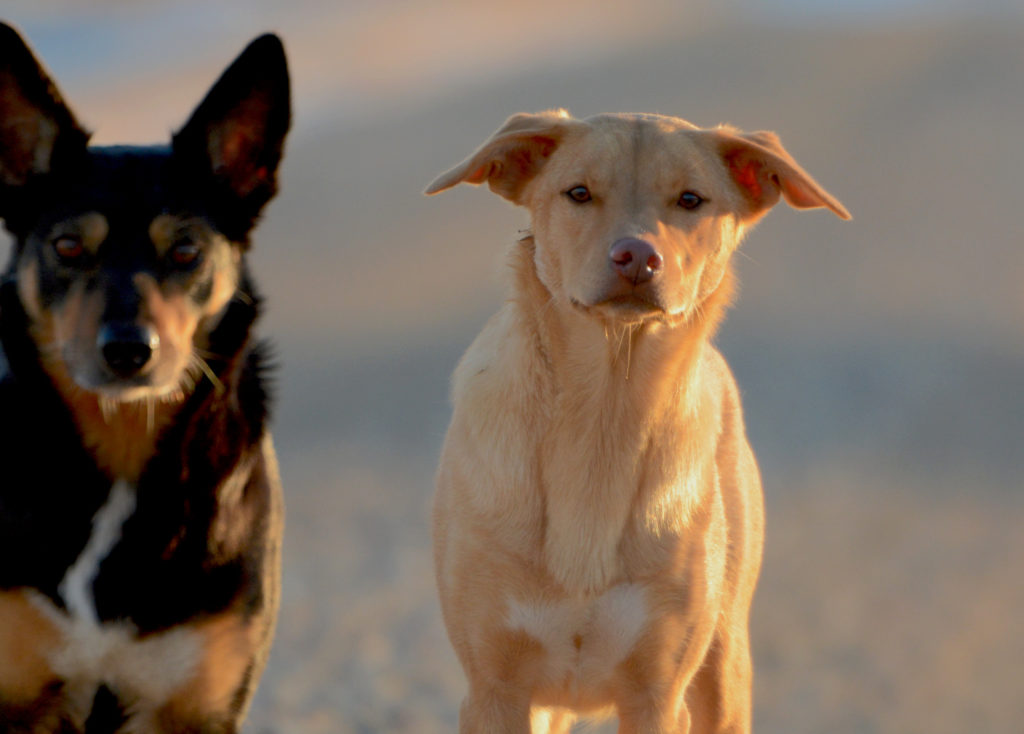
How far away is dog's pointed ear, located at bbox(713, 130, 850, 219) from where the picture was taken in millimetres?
3814

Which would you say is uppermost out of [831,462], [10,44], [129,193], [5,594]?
[10,44]

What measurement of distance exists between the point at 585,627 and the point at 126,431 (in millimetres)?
1395

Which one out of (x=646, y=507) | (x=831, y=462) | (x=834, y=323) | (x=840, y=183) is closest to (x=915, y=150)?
(x=840, y=183)

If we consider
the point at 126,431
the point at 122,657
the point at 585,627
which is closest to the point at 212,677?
the point at 122,657

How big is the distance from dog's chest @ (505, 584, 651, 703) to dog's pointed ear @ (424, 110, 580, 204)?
1214 mm

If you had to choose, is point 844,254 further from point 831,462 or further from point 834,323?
point 831,462

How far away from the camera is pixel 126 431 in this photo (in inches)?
147

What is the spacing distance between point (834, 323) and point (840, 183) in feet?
16.5

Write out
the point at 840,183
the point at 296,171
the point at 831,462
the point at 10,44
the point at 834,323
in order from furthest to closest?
the point at 296,171, the point at 840,183, the point at 834,323, the point at 831,462, the point at 10,44

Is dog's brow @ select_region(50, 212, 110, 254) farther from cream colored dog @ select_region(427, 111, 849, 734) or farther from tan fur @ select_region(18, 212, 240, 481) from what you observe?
cream colored dog @ select_region(427, 111, 849, 734)

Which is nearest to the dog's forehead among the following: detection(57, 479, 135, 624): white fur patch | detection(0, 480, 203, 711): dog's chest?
detection(57, 479, 135, 624): white fur patch

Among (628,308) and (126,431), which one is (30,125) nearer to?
(126,431)

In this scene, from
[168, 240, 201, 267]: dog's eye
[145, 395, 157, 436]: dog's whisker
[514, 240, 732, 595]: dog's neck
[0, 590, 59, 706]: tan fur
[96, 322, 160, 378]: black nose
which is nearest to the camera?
[96, 322, 160, 378]: black nose

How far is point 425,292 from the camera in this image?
98.5ft
